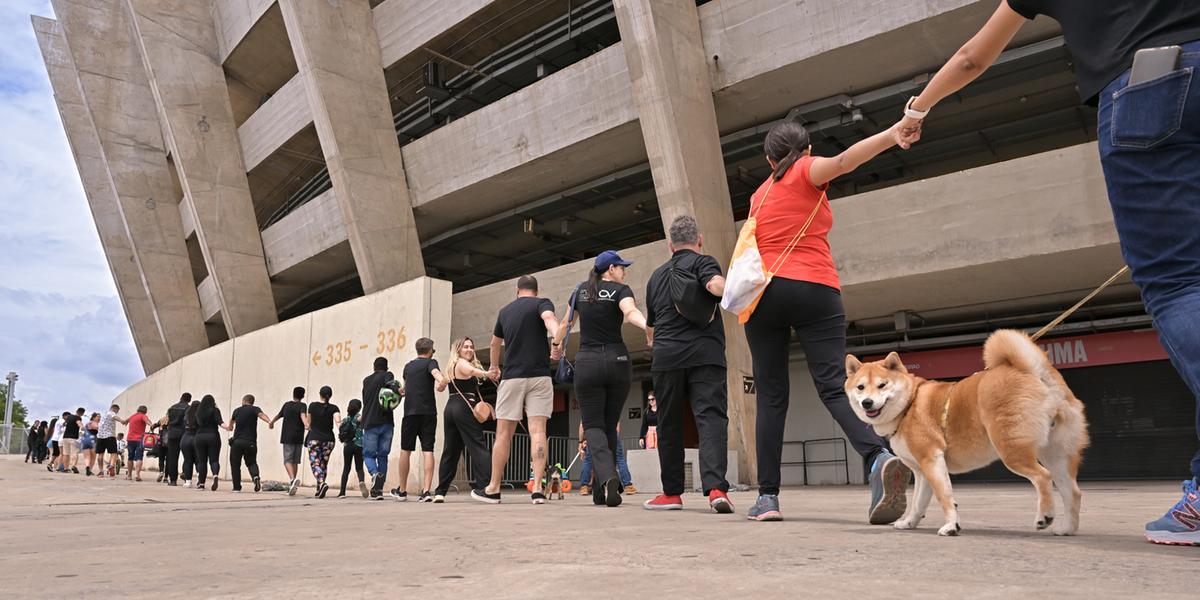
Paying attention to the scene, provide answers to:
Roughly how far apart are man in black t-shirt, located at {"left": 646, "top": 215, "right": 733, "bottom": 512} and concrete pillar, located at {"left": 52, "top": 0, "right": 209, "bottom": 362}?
1071 inches

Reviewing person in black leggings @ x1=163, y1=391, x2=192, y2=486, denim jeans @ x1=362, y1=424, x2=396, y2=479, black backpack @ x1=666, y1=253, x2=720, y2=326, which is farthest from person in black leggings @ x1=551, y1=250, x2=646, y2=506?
person in black leggings @ x1=163, y1=391, x2=192, y2=486

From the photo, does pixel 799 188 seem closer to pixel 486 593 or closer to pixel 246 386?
pixel 486 593

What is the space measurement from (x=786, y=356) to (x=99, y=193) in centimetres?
3520

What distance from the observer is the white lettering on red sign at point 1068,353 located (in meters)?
16.2

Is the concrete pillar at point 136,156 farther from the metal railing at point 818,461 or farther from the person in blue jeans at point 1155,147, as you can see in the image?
the person in blue jeans at point 1155,147

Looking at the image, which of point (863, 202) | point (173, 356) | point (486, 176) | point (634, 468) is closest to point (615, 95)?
point (486, 176)

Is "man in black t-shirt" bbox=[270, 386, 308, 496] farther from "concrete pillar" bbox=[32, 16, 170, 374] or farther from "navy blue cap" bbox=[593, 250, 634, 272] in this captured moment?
"concrete pillar" bbox=[32, 16, 170, 374]

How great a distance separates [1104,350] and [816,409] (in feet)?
20.7

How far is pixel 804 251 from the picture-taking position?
14.8ft

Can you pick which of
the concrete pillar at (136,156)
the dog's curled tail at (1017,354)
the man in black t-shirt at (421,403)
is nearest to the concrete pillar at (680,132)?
the man in black t-shirt at (421,403)

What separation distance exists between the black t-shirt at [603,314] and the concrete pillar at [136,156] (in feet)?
85.2

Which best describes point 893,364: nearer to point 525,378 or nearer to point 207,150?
point 525,378

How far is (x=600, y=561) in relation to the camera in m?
2.57

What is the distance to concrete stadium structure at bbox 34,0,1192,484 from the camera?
12594 millimetres
